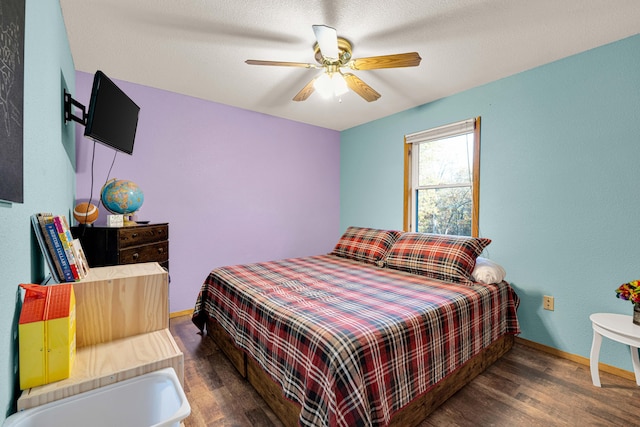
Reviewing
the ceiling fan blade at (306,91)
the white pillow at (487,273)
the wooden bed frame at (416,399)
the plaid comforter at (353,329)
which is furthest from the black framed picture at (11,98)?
the white pillow at (487,273)

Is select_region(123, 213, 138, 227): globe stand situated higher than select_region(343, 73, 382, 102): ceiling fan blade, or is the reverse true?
select_region(343, 73, 382, 102): ceiling fan blade

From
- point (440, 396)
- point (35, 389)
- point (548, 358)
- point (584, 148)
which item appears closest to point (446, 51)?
point (584, 148)

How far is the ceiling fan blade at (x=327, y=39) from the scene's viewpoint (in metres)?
1.57

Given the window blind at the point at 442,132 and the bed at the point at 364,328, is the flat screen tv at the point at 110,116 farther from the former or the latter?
the window blind at the point at 442,132

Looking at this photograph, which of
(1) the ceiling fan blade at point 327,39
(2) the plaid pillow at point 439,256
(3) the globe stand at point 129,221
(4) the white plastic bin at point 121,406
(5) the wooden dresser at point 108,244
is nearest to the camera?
(4) the white plastic bin at point 121,406

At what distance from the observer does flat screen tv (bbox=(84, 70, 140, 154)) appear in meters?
1.55

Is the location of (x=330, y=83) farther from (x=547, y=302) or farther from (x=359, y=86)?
(x=547, y=302)

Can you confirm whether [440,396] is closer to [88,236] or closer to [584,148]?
[584,148]

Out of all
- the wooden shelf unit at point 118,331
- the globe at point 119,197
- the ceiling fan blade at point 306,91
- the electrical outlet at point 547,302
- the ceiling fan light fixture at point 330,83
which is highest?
the ceiling fan blade at point 306,91

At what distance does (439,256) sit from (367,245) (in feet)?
2.53

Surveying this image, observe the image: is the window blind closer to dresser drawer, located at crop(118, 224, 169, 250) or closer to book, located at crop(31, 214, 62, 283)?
dresser drawer, located at crop(118, 224, 169, 250)

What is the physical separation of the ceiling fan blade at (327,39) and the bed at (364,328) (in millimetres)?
1570

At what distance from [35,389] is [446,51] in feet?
9.37

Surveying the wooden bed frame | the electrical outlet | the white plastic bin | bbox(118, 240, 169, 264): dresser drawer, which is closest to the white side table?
the electrical outlet
